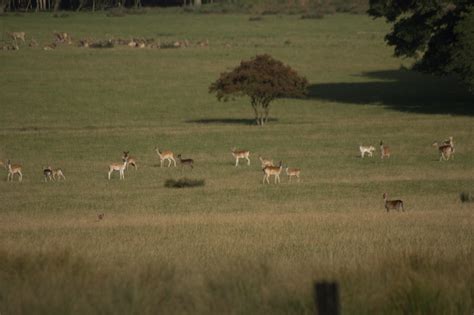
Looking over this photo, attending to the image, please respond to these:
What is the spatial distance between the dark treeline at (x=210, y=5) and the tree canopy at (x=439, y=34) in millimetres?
72782

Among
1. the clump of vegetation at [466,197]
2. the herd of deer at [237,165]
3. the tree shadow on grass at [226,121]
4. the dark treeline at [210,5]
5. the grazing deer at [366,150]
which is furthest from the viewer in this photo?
the dark treeline at [210,5]

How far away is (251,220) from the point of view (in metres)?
22.4

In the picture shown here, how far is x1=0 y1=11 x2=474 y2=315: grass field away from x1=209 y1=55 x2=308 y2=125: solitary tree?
56.4 inches

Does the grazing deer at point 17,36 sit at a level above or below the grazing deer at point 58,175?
above

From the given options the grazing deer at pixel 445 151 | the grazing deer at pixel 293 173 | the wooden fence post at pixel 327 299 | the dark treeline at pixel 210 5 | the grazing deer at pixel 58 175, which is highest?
the dark treeline at pixel 210 5

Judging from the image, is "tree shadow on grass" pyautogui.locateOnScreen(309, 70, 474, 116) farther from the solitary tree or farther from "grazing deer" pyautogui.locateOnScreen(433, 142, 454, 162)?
"grazing deer" pyautogui.locateOnScreen(433, 142, 454, 162)

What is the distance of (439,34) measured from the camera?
56.9 m

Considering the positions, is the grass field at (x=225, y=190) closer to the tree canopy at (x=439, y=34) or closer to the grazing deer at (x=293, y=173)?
the grazing deer at (x=293, y=173)

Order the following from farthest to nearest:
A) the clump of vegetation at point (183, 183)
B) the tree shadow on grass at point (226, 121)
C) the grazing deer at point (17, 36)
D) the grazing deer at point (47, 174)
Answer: the grazing deer at point (17, 36) < the tree shadow on grass at point (226, 121) < the grazing deer at point (47, 174) < the clump of vegetation at point (183, 183)

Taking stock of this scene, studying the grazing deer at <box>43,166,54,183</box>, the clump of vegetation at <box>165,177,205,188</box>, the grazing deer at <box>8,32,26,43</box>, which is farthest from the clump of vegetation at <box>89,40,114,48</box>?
the clump of vegetation at <box>165,177,205,188</box>

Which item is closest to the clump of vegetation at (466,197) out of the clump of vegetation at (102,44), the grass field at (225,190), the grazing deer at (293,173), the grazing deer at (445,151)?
the grass field at (225,190)

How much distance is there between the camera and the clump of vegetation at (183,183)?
3080 cm

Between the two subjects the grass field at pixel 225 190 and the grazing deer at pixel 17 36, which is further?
the grazing deer at pixel 17 36

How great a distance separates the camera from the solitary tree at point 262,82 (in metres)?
49.2
